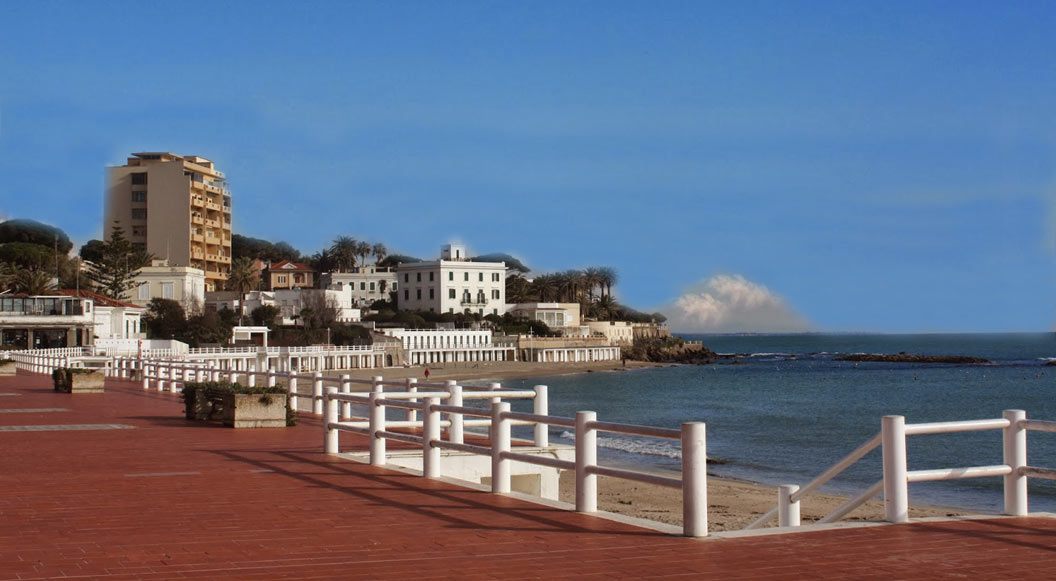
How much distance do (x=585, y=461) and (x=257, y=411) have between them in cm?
1163

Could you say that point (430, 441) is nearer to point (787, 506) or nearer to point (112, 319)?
point (787, 506)

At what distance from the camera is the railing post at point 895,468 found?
9211 millimetres

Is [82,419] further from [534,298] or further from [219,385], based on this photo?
[534,298]

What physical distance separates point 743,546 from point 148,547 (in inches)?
182

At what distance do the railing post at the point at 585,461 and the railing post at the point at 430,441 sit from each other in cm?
313

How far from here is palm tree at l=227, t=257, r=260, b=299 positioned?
128m

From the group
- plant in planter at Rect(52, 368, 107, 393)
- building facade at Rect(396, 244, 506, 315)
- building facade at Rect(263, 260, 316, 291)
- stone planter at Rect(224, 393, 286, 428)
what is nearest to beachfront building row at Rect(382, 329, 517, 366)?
building facade at Rect(396, 244, 506, 315)

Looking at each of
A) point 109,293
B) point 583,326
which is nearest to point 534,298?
point 583,326

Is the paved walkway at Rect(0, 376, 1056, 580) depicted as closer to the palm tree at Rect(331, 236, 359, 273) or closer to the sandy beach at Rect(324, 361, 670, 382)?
the sandy beach at Rect(324, 361, 670, 382)

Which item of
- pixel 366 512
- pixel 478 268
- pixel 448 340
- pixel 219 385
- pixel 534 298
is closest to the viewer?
pixel 366 512

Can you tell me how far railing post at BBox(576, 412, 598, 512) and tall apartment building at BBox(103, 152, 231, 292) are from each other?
131 m

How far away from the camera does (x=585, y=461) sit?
33.0 ft

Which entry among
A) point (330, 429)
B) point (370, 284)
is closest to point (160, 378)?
point (330, 429)

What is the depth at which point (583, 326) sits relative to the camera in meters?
166
